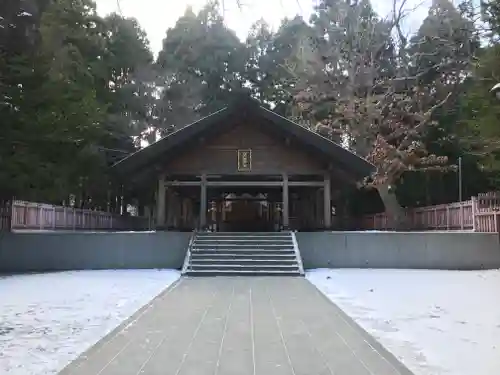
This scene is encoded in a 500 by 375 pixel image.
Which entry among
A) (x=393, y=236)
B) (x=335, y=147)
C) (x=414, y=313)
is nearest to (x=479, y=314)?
(x=414, y=313)

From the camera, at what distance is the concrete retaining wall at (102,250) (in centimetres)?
1459

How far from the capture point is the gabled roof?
51.4 feet

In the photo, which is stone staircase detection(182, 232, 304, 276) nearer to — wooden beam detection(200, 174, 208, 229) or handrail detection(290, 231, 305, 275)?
handrail detection(290, 231, 305, 275)

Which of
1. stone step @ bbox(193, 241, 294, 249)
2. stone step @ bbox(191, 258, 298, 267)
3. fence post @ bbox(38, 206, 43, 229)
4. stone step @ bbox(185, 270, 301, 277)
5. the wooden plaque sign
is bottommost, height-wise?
stone step @ bbox(185, 270, 301, 277)

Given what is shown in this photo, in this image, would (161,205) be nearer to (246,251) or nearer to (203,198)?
(203,198)

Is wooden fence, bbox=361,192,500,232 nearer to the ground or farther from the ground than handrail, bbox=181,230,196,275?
farther from the ground

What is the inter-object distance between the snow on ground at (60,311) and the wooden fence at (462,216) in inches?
349

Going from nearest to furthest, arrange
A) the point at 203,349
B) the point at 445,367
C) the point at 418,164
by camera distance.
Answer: the point at 445,367
the point at 203,349
the point at 418,164

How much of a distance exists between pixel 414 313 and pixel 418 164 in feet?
52.3

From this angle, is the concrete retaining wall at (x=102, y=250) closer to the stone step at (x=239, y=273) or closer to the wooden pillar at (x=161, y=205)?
the wooden pillar at (x=161, y=205)

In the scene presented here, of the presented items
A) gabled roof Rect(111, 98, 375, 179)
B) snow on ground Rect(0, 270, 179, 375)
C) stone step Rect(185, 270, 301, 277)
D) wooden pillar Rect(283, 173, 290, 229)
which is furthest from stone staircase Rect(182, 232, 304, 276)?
gabled roof Rect(111, 98, 375, 179)

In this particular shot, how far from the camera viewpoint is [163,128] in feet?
93.8

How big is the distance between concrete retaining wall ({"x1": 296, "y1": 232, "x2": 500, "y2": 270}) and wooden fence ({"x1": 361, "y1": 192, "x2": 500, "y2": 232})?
584 millimetres

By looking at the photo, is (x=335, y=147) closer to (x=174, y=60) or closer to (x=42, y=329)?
(x=42, y=329)
